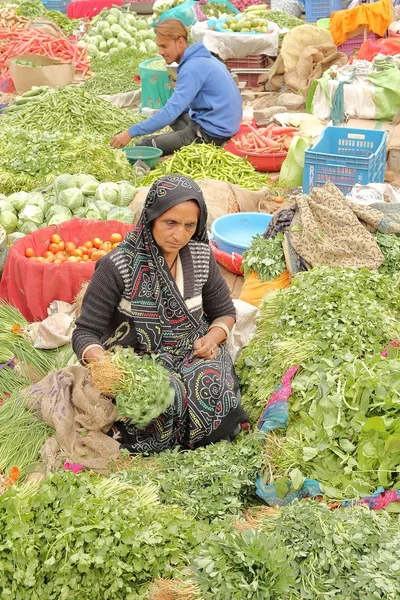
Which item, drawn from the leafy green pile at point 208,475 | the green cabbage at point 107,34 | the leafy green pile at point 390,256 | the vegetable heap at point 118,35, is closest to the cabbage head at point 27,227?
the leafy green pile at point 390,256

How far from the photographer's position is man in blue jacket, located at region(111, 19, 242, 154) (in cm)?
651

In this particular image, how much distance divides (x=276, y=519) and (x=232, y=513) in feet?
1.28

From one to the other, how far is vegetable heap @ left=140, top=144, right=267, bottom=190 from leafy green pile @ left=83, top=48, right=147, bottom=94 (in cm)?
368

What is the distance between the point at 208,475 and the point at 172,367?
0.63m

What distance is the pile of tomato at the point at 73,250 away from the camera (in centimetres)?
446

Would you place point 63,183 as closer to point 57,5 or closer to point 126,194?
point 126,194

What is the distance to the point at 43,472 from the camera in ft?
10.3

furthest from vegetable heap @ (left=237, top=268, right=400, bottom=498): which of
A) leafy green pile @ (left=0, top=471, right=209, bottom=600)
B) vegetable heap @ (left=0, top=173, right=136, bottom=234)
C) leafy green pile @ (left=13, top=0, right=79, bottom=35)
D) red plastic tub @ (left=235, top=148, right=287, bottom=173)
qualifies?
leafy green pile @ (left=13, top=0, right=79, bottom=35)

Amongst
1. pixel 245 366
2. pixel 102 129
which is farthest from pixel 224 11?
pixel 245 366

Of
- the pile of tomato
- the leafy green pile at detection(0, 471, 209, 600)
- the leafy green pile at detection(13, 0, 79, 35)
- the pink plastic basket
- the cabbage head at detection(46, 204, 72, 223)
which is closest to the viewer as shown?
the leafy green pile at detection(0, 471, 209, 600)

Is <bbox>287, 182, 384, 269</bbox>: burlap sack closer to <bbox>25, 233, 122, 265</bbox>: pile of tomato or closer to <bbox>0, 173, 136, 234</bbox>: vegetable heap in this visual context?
<bbox>25, 233, 122, 265</bbox>: pile of tomato

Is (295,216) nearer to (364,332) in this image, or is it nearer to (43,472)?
(364,332)

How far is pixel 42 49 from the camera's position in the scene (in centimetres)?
1084

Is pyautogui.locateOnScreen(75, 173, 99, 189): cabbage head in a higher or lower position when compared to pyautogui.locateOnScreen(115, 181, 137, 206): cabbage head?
higher
